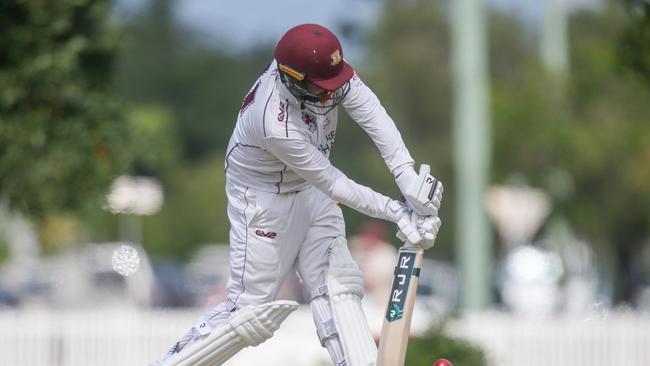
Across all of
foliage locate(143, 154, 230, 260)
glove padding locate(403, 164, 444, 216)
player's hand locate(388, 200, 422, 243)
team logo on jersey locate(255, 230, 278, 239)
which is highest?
foliage locate(143, 154, 230, 260)

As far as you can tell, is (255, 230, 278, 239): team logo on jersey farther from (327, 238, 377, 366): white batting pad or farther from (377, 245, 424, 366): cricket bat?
(377, 245, 424, 366): cricket bat

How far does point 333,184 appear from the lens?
21.5 ft

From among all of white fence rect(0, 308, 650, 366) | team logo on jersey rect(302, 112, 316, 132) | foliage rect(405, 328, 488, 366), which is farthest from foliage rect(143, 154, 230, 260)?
team logo on jersey rect(302, 112, 316, 132)

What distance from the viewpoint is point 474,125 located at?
15.8 metres

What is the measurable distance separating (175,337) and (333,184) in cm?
708

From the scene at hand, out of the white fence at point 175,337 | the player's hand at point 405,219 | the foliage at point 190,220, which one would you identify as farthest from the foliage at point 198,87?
the player's hand at point 405,219

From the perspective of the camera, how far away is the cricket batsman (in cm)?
647

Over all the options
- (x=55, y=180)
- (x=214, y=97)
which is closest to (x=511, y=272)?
(x=55, y=180)

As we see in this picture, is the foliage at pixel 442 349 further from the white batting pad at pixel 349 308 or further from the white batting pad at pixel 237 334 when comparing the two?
the white batting pad at pixel 237 334

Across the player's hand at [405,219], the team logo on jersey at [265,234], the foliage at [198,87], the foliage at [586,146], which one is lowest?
the team logo on jersey at [265,234]

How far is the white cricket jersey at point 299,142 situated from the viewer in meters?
6.52

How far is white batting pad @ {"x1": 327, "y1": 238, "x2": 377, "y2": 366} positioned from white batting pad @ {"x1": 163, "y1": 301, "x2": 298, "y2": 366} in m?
0.23

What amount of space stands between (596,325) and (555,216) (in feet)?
37.5

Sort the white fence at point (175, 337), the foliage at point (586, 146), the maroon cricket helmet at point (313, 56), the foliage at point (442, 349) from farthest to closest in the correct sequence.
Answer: the foliage at point (586, 146) → the white fence at point (175, 337) → the foliage at point (442, 349) → the maroon cricket helmet at point (313, 56)
